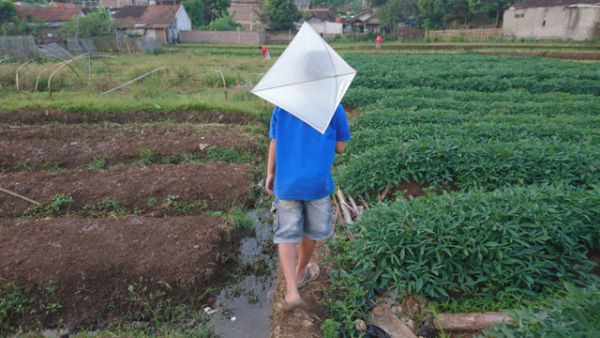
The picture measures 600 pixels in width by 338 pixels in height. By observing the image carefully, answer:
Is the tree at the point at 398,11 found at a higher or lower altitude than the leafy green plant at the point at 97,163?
higher

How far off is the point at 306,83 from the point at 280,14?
132 ft

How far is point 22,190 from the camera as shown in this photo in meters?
4.58

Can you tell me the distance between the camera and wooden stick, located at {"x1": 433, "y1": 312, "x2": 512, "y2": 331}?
232cm

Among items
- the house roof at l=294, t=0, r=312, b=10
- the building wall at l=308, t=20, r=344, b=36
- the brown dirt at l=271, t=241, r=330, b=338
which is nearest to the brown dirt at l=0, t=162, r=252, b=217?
the brown dirt at l=271, t=241, r=330, b=338

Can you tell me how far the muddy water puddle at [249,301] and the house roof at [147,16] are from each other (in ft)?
133

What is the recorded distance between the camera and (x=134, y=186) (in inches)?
183

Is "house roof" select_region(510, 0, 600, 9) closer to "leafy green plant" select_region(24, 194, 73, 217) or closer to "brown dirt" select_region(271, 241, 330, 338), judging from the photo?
"brown dirt" select_region(271, 241, 330, 338)

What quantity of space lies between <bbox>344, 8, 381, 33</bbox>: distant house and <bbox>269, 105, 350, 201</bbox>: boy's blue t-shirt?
4902 cm

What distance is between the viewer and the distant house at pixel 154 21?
126 feet

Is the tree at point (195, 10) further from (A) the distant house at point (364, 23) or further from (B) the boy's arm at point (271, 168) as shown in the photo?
(B) the boy's arm at point (271, 168)

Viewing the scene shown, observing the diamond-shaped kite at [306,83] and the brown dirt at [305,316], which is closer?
the diamond-shaped kite at [306,83]

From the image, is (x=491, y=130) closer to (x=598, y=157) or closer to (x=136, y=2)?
(x=598, y=157)

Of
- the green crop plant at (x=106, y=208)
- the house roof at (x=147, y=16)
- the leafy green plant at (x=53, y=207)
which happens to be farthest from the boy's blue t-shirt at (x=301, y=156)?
the house roof at (x=147, y=16)

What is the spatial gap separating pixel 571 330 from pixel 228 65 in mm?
18716
